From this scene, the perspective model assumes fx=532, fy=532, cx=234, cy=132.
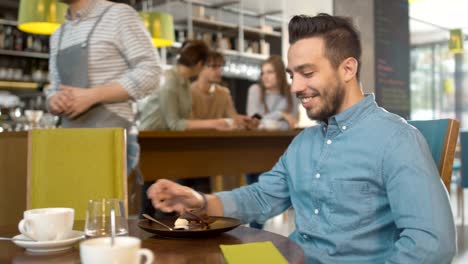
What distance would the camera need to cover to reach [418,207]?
1.24m

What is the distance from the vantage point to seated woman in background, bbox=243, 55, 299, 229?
14.8ft

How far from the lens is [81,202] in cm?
184

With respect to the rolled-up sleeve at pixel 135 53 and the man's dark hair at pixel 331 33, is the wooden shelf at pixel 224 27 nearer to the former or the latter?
the rolled-up sleeve at pixel 135 53

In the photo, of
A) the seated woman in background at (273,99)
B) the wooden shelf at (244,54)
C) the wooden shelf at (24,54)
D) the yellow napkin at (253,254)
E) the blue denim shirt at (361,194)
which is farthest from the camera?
the wooden shelf at (244,54)

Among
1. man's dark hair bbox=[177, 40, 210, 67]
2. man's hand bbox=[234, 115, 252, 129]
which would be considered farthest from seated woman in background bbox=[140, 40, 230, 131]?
man's hand bbox=[234, 115, 252, 129]

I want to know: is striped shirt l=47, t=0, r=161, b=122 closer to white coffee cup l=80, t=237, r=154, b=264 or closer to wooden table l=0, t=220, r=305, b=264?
wooden table l=0, t=220, r=305, b=264

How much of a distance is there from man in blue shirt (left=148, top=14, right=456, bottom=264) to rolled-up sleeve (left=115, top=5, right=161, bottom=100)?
3.05 feet

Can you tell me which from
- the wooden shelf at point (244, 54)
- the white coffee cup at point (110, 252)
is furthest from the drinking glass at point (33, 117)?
the wooden shelf at point (244, 54)

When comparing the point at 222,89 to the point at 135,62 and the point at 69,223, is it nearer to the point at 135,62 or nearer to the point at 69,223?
the point at 135,62

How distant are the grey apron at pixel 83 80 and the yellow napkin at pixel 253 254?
140cm

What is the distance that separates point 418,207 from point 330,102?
384 millimetres

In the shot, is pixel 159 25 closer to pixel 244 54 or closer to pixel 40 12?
pixel 40 12

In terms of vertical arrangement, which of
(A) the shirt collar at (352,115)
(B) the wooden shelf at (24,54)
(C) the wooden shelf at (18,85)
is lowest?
(A) the shirt collar at (352,115)

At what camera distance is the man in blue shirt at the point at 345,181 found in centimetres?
125
